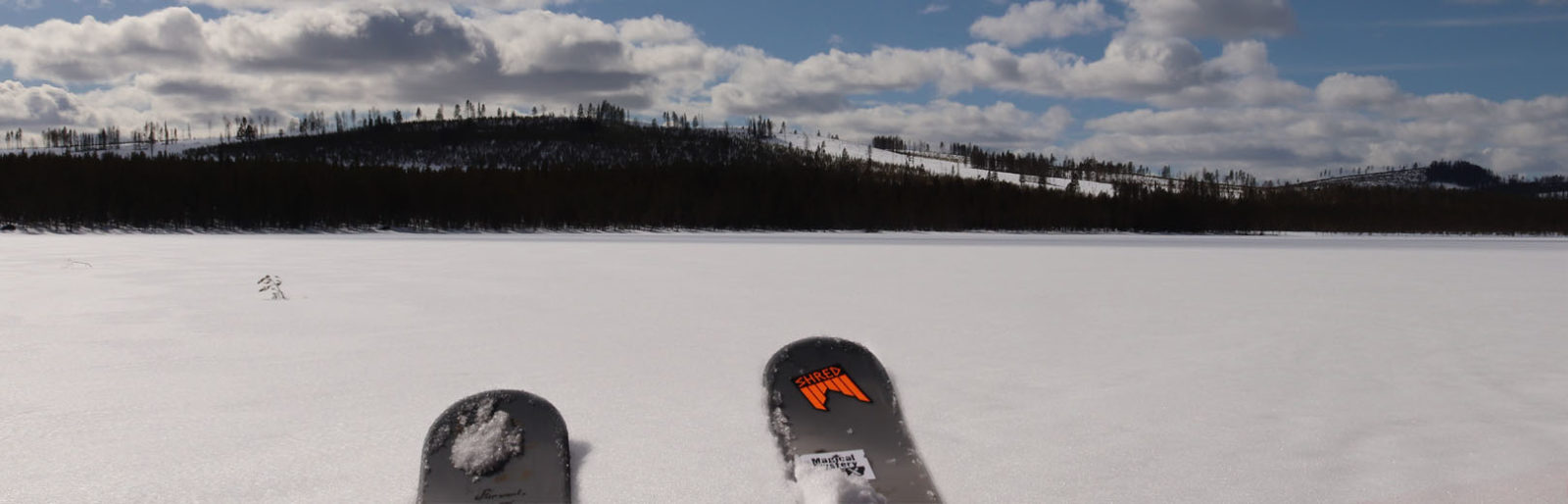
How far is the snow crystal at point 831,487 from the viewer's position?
3244mm

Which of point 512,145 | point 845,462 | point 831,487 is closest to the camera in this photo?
point 831,487

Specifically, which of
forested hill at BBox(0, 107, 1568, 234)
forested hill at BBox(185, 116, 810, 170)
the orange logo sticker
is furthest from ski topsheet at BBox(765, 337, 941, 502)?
forested hill at BBox(185, 116, 810, 170)

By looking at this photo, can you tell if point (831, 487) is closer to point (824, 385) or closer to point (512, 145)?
point (824, 385)

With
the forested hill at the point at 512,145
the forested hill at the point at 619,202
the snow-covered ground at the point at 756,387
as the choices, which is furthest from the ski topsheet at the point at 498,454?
the forested hill at the point at 512,145

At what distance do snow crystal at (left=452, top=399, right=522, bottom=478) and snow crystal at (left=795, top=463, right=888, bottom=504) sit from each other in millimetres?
1123

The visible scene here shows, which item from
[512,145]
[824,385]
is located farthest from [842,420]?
[512,145]

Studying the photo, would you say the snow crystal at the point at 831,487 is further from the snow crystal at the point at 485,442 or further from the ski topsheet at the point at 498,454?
the snow crystal at the point at 485,442

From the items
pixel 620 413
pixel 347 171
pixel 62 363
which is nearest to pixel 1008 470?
pixel 620 413

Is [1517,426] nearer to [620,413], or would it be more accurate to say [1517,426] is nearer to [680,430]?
[680,430]

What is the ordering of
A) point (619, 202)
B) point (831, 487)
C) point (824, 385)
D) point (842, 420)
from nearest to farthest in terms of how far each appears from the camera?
point (831, 487) → point (842, 420) → point (824, 385) → point (619, 202)

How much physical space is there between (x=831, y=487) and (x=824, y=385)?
69 centimetres

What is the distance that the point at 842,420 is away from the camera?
3783 mm

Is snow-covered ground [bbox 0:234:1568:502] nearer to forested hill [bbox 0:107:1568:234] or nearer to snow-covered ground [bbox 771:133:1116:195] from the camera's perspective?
forested hill [bbox 0:107:1568:234]

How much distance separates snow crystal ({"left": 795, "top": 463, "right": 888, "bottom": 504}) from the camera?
3.24m
